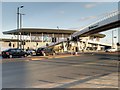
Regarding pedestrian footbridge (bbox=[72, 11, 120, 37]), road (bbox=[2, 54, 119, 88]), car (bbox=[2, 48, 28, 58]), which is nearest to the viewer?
road (bbox=[2, 54, 119, 88])

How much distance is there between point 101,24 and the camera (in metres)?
85.2

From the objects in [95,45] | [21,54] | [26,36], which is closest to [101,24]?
[21,54]

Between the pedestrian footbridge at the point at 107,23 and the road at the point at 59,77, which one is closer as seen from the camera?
the road at the point at 59,77

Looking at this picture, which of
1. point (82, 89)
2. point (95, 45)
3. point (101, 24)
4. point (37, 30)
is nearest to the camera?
point (82, 89)

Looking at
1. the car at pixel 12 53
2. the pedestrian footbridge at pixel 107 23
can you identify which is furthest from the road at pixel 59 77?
the pedestrian footbridge at pixel 107 23

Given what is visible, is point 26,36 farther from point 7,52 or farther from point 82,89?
point 82,89

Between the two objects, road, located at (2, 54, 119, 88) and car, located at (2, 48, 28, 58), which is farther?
car, located at (2, 48, 28, 58)

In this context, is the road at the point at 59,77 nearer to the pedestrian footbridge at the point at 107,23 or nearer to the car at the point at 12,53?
the car at the point at 12,53

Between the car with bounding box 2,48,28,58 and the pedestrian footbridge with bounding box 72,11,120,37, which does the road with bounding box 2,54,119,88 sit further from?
the pedestrian footbridge with bounding box 72,11,120,37

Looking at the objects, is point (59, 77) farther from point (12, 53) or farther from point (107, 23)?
point (107, 23)

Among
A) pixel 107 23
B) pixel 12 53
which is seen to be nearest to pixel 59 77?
pixel 12 53

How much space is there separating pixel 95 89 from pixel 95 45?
13381 cm

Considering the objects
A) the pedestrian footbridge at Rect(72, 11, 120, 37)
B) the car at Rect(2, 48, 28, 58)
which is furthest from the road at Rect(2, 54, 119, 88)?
the pedestrian footbridge at Rect(72, 11, 120, 37)

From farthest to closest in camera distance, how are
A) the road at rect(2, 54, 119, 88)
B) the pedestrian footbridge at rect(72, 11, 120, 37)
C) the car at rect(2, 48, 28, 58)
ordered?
the pedestrian footbridge at rect(72, 11, 120, 37) → the car at rect(2, 48, 28, 58) → the road at rect(2, 54, 119, 88)
